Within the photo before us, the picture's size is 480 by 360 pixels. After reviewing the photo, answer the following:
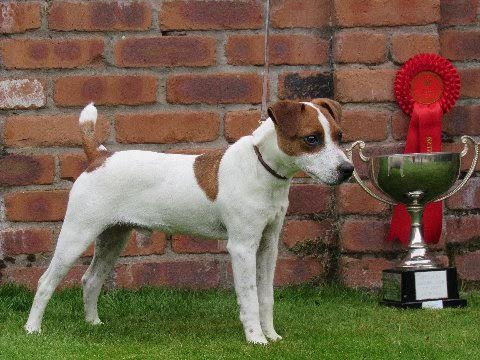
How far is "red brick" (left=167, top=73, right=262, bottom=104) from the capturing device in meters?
4.21

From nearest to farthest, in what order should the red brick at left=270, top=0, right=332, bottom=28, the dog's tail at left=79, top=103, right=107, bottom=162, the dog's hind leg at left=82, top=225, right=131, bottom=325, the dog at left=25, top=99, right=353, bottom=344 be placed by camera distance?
the dog at left=25, top=99, right=353, bottom=344
the dog's tail at left=79, top=103, right=107, bottom=162
the dog's hind leg at left=82, top=225, right=131, bottom=325
the red brick at left=270, top=0, right=332, bottom=28

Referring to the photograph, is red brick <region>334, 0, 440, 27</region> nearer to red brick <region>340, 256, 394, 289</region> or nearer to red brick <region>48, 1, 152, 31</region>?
red brick <region>48, 1, 152, 31</region>

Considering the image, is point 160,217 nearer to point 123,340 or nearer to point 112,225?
point 112,225

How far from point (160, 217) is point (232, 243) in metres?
0.31

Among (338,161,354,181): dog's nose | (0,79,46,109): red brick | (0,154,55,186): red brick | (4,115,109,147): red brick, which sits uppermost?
(0,79,46,109): red brick

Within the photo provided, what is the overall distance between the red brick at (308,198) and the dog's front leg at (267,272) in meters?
0.94

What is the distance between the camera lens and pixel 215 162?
328 cm

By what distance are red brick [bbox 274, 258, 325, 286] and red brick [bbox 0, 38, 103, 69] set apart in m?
1.24

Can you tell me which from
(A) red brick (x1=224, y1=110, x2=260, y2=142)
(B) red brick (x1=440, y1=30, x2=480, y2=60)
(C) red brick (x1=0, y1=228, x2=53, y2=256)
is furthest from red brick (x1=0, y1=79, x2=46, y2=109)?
(B) red brick (x1=440, y1=30, x2=480, y2=60)

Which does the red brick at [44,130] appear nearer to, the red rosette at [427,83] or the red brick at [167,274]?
the red brick at [167,274]

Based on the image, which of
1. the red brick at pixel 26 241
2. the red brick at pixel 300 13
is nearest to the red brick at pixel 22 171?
the red brick at pixel 26 241

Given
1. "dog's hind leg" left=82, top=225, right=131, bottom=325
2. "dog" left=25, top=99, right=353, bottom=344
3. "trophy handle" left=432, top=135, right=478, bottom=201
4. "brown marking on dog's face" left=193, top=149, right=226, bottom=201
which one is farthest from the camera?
"trophy handle" left=432, top=135, right=478, bottom=201

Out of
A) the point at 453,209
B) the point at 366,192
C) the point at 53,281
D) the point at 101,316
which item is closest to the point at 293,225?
the point at 366,192

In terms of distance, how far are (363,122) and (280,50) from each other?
0.49 m
